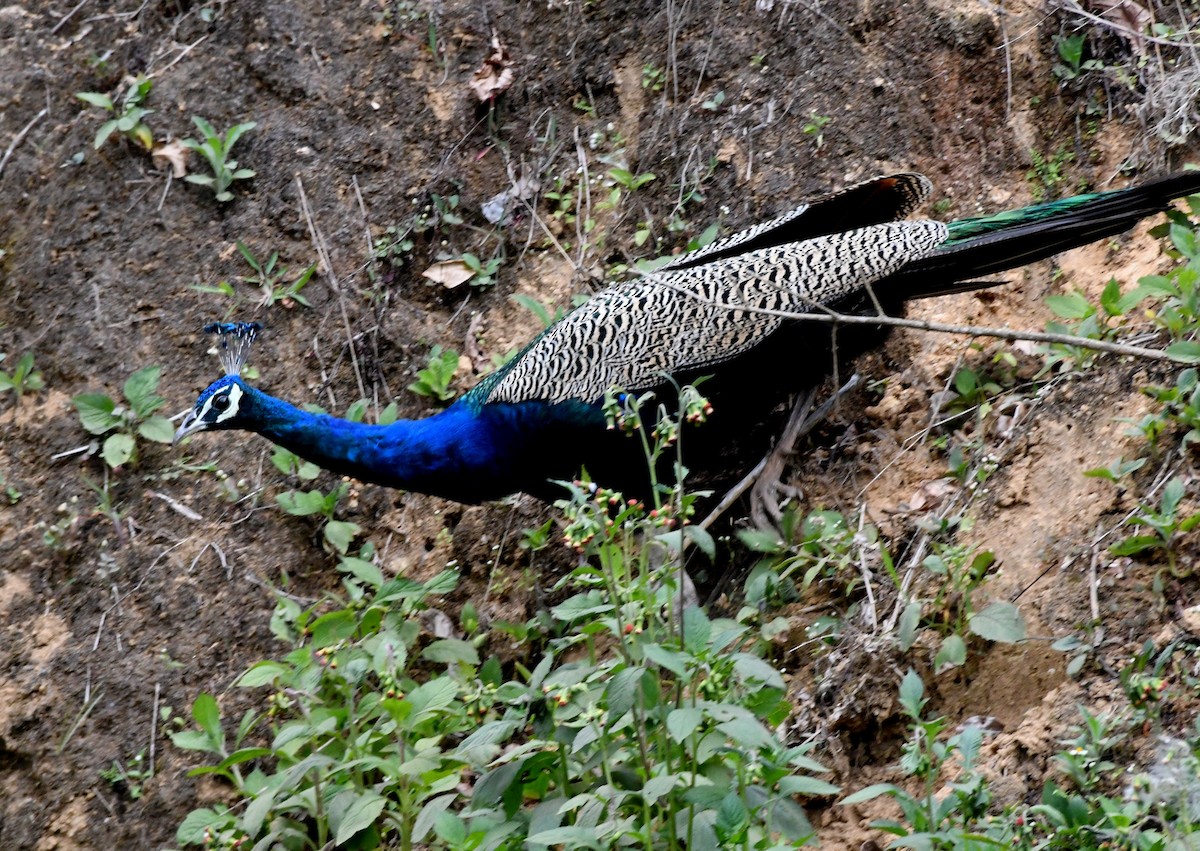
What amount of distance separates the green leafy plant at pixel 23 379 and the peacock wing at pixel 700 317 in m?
1.62

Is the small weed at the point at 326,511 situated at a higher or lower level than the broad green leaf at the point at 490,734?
lower

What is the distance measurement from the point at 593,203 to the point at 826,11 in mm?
1098

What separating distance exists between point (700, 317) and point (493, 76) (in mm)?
1645

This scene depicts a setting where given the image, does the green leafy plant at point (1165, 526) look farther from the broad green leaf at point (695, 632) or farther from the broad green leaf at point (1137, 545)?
the broad green leaf at point (695, 632)

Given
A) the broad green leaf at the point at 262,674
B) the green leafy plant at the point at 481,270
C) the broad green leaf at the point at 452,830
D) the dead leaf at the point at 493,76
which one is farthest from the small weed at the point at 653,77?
the broad green leaf at the point at 452,830

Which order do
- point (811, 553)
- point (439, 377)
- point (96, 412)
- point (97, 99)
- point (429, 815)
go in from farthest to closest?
point (97, 99), point (439, 377), point (96, 412), point (811, 553), point (429, 815)

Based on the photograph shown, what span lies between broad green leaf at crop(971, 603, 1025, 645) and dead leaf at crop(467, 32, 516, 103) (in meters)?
2.85

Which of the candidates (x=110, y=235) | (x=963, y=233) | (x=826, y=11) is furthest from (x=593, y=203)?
(x=110, y=235)

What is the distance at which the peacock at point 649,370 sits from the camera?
3721mm

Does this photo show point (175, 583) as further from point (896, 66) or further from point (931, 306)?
point (896, 66)

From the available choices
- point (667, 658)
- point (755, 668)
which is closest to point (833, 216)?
point (755, 668)

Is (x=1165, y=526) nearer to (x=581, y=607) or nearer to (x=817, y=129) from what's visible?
(x=581, y=607)

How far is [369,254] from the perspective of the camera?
4582mm

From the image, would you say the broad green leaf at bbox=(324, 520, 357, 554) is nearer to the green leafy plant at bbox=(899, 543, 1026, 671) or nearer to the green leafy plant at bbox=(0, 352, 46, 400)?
the green leafy plant at bbox=(0, 352, 46, 400)
